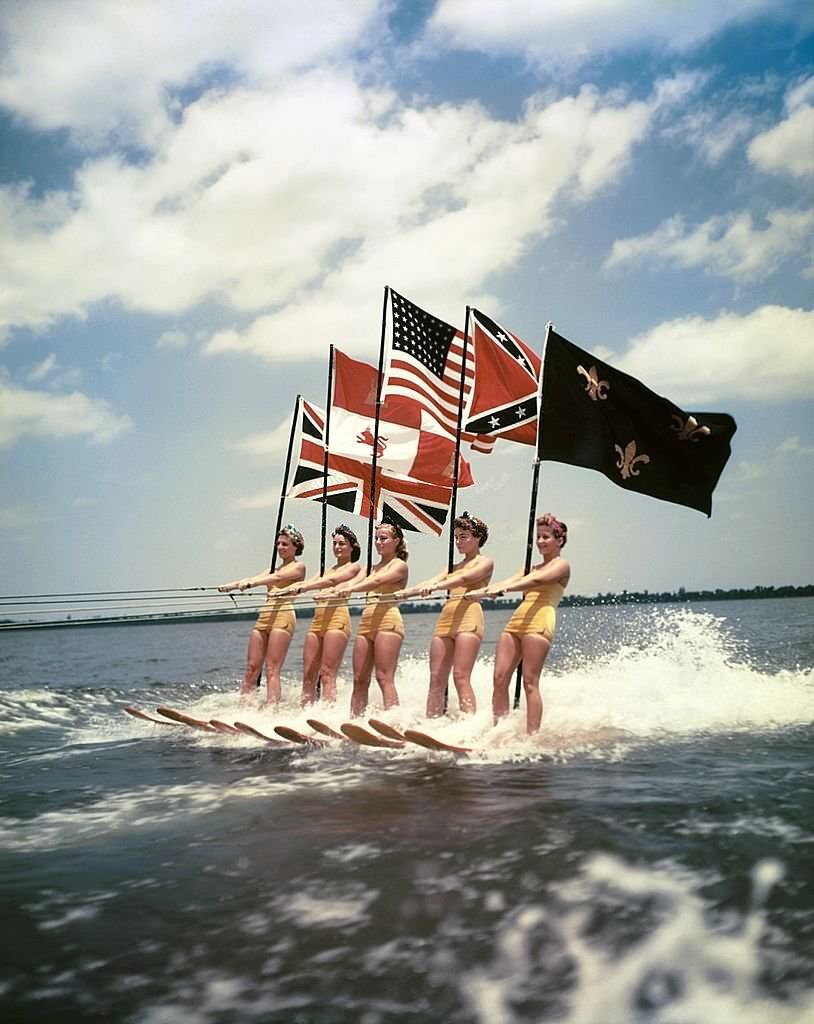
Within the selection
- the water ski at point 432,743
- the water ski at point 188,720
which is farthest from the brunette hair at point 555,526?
the water ski at point 188,720

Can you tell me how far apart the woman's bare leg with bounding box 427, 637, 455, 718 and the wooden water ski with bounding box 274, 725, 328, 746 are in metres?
1.42

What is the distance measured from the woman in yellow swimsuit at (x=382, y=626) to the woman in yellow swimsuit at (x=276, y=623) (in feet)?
5.07

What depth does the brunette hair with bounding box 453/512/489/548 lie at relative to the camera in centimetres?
1044

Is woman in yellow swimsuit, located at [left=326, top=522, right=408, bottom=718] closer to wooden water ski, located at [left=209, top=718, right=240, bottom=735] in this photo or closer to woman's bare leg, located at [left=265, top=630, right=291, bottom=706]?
wooden water ski, located at [left=209, top=718, right=240, bottom=735]

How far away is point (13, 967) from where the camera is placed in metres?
4.07

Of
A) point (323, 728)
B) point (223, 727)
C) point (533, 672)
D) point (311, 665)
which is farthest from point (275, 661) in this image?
point (533, 672)

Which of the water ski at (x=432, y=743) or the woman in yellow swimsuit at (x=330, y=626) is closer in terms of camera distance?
the water ski at (x=432, y=743)

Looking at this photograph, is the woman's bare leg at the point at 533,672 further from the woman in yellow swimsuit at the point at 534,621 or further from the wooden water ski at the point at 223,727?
the wooden water ski at the point at 223,727

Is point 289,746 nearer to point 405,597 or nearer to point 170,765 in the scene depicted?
point 170,765

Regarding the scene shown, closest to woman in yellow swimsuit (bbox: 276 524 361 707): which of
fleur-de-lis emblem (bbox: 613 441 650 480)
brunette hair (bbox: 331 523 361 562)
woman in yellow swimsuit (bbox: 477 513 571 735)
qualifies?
brunette hair (bbox: 331 523 361 562)

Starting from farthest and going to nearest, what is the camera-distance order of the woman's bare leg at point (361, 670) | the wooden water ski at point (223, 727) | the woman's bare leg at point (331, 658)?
the woman's bare leg at point (331, 658) → the woman's bare leg at point (361, 670) → the wooden water ski at point (223, 727)

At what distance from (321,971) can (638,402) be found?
321 inches

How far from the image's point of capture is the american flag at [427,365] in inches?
492

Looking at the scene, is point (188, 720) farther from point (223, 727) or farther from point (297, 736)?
point (297, 736)
